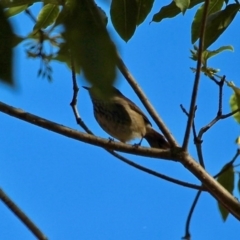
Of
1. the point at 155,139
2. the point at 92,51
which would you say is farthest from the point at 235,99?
the point at 155,139

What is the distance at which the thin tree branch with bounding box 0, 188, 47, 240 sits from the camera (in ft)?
3.24

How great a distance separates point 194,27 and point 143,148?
448 millimetres

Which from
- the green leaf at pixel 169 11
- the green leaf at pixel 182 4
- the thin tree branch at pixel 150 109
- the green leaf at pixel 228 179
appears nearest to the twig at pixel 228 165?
the green leaf at pixel 228 179

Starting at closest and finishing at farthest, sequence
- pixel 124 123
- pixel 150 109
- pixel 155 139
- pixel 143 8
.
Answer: pixel 143 8
pixel 150 109
pixel 124 123
pixel 155 139

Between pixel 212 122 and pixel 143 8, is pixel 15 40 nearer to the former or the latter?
pixel 143 8

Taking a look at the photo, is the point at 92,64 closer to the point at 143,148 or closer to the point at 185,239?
the point at 143,148

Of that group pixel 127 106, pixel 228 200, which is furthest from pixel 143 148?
pixel 127 106

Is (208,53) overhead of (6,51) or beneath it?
overhead

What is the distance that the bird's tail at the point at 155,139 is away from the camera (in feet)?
16.9

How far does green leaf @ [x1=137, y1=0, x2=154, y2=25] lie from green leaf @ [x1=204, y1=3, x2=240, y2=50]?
35 centimetres

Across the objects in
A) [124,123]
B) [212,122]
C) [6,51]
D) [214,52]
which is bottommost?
[6,51]

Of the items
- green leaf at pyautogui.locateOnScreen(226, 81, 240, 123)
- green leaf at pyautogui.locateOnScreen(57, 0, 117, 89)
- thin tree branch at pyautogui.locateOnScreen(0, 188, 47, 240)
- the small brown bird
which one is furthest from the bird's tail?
green leaf at pyautogui.locateOnScreen(57, 0, 117, 89)

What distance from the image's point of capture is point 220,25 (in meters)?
1.69

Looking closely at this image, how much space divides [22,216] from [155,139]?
164 inches
